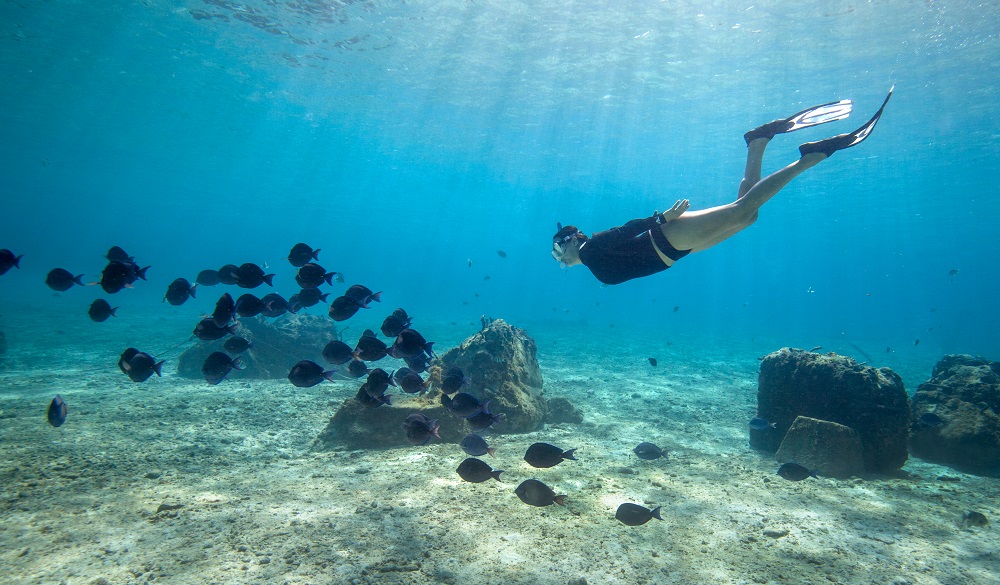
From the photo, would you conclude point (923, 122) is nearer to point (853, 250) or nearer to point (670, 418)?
point (670, 418)

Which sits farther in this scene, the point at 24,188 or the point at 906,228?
the point at 24,188

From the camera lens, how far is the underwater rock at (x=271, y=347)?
43.7ft

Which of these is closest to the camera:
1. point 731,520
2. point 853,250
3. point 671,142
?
point 731,520

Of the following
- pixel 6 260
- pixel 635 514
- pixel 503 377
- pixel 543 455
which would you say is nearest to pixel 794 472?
pixel 635 514

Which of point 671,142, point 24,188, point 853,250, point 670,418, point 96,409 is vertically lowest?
point 670,418

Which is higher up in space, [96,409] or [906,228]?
[906,228]

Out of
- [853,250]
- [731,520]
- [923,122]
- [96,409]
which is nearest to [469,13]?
[96,409]

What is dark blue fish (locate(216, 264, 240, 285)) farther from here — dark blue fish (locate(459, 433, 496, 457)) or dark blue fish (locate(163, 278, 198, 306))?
dark blue fish (locate(459, 433, 496, 457))

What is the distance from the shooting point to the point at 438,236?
12275 cm

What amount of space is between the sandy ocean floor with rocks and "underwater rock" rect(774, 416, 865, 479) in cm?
33

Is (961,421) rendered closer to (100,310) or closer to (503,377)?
(503,377)

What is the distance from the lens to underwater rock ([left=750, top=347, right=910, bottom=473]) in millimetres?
7188

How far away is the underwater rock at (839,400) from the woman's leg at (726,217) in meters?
4.67

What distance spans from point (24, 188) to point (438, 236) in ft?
270
